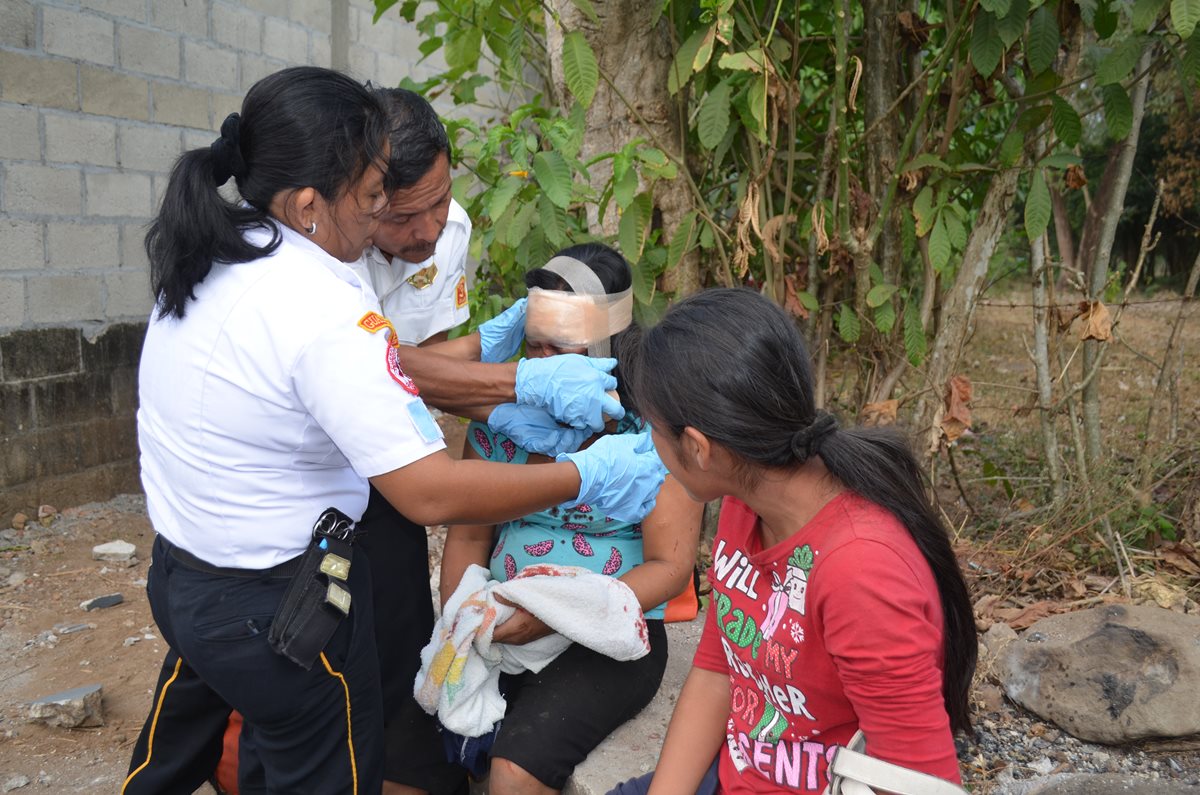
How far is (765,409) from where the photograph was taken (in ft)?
4.38

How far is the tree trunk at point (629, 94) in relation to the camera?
296 centimetres

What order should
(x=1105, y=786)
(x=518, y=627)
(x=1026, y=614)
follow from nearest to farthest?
1. (x=1105, y=786)
2. (x=518, y=627)
3. (x=1026, y=614)

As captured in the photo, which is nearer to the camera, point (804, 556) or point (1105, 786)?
point (804, 556)

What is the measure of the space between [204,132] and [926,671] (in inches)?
178

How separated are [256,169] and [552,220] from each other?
3.72 feet

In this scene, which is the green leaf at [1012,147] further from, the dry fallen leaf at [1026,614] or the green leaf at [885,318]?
the dry fallen leaf at [1026,614]

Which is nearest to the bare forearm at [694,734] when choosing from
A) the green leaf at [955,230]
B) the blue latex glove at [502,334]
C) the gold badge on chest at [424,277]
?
the blue latex glove at [502,334]

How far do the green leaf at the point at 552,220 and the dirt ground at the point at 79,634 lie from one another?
1.45m

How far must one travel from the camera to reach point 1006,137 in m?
2.81

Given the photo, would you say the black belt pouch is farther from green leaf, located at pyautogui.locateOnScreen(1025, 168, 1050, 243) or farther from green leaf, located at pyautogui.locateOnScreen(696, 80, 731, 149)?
green leaf, located at pyautogui.locateOnScreen(1025, 168, 1050, 243)

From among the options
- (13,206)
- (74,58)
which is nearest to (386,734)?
(13,206)

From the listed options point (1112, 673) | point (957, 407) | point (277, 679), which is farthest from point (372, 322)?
point (957, 407)

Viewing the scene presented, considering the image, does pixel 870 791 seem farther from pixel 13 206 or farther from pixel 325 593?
pixel 13 206

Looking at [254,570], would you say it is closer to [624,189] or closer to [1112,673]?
[624,189]
